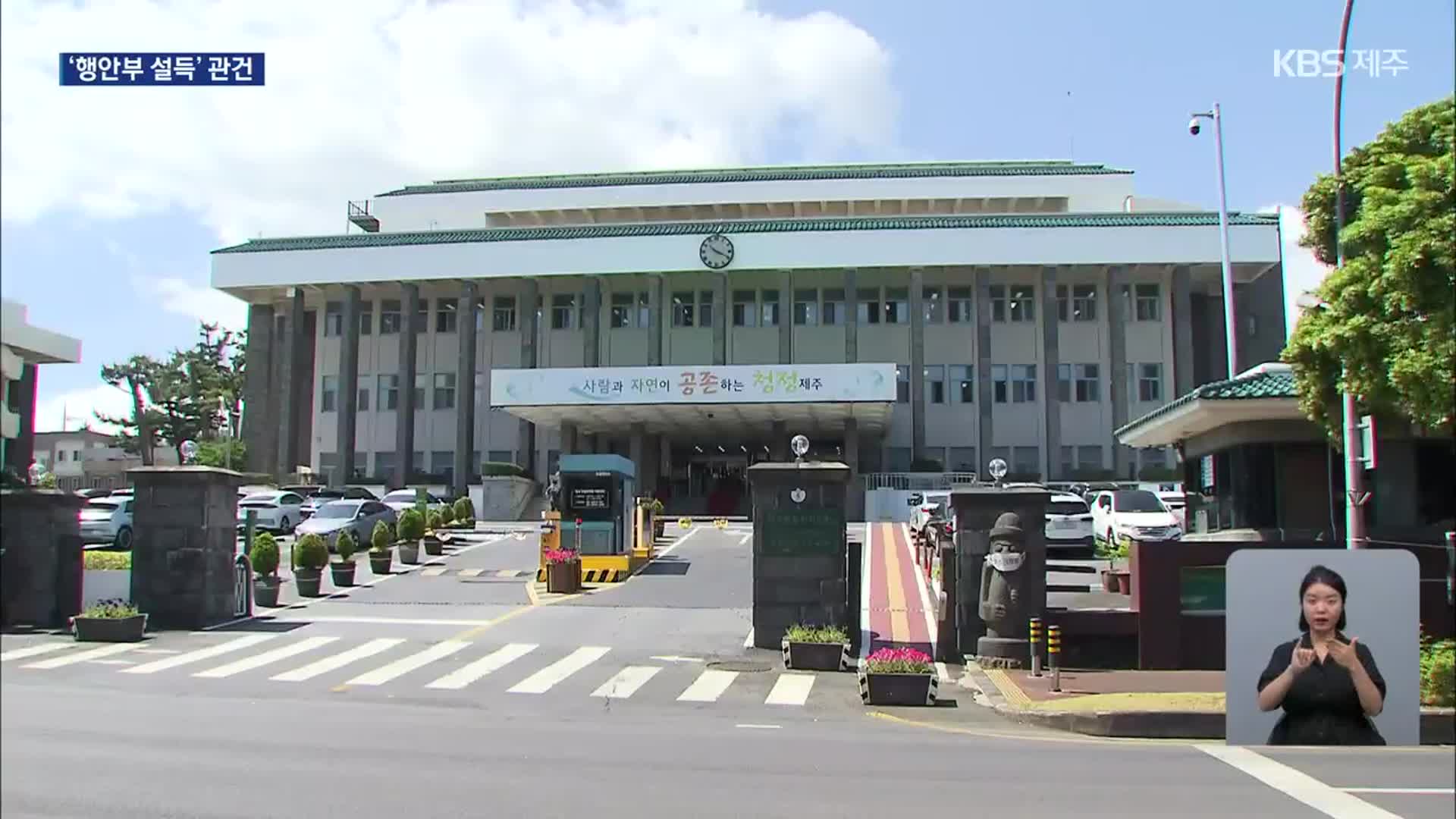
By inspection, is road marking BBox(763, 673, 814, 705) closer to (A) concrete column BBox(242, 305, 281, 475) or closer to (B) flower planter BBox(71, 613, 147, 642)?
(B) flower planter BBox(71, 613, 147, 642)

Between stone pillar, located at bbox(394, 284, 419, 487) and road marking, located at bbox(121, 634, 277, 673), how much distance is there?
4319 centimetres

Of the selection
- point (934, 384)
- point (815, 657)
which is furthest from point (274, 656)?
point (934, 384)

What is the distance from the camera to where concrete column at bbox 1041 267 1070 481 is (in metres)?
56.2

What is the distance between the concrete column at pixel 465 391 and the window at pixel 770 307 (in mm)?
15418

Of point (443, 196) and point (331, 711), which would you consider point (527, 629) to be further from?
point (443, 196)

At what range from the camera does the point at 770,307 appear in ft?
193

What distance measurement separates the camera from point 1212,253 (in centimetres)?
5378

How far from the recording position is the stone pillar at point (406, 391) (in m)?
59.3

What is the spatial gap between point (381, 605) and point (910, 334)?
38751 millimetres

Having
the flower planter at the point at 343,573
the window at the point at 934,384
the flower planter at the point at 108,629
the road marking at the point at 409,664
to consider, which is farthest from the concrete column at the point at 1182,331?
the flower planter at the point at 108,629

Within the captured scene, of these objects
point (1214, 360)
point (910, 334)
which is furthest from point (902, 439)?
point (1214, 360)

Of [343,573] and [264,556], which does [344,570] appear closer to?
[343,573]

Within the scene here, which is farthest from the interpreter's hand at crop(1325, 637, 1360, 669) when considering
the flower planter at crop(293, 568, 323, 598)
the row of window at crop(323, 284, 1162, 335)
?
the row of window at crop(323, 284, 1162, 335)

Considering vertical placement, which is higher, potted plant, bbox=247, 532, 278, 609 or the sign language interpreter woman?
the sign language interpreter woman
